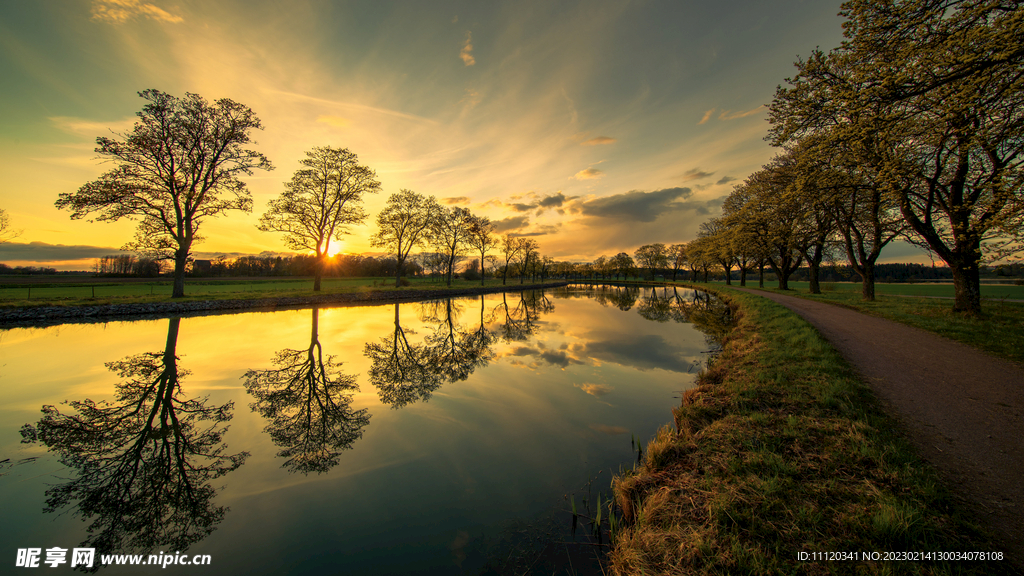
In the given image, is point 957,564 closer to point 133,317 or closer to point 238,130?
point 133,317

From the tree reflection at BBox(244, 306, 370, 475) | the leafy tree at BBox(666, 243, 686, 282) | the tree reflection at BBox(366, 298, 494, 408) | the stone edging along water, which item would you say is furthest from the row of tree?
the leafy tree at BBox(666, 243, 686, 282)

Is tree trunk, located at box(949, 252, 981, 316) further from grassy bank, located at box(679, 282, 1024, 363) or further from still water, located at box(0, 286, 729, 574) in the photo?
still water, located at box(0, 286, 729, 574)

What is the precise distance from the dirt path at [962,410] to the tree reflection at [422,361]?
7806mm

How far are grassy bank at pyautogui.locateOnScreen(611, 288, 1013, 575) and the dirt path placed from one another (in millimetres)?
239

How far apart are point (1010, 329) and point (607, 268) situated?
107758 millimetres

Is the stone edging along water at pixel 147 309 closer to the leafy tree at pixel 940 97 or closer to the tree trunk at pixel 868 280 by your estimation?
the leafy tree at pixel 940 97

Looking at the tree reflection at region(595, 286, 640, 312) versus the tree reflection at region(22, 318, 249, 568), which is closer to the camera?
the tree reflection at region(22, 318, 249, 568)

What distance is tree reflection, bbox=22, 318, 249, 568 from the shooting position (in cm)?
343

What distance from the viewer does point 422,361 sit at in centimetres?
1032

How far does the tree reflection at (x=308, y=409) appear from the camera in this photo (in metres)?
5.07

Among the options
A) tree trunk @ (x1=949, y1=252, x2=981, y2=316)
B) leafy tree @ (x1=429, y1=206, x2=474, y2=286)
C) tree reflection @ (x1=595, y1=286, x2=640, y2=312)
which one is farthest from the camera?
leafy tree @ (x1=429, y1=206, x2=474, y2=286)

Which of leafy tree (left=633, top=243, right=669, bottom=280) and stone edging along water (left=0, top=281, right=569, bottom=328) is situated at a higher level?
leafy tree (left=633, top=243, right=669, bottom=280)

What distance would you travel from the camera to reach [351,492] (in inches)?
163

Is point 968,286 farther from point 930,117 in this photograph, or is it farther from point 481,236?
point 481,236
